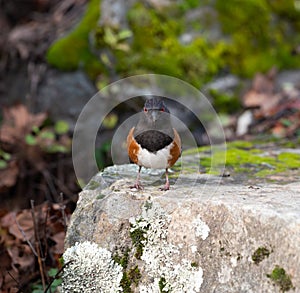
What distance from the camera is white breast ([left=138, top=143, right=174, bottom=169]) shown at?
2.88 meters

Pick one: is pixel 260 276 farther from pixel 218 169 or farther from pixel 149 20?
pixel 149 20

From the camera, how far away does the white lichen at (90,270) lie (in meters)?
2.62

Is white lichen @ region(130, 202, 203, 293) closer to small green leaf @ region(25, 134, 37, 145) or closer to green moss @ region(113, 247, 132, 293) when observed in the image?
green moss @ region(113, 247, 132, 293)

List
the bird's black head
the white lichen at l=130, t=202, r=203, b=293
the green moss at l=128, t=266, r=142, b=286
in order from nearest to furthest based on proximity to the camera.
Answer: the white lichen at l=130, t=202, r=203, b=293, the green moss at l=128, t=266, r=142, b=286, the bird's black head

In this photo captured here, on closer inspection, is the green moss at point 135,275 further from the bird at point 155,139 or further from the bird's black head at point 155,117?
the bird's black head at point 155,117

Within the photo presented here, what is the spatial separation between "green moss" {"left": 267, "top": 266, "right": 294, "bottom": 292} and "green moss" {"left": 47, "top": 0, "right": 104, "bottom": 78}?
4.36 metres

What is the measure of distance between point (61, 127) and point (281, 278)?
14.5ft

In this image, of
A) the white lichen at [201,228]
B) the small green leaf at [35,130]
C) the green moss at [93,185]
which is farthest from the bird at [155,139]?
the small green leaf at [35,130]

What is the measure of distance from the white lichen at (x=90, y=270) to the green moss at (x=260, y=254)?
765 mm

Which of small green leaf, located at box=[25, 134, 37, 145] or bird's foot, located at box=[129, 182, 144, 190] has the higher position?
small green leaf, located at box=[25, 134, 37, 145]

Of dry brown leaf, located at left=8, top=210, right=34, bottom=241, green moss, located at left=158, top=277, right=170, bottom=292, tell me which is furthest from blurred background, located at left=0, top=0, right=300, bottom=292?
green moss, located at left=158, top=277, right=170, bottom=292

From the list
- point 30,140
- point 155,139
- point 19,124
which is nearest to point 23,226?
point 155,139

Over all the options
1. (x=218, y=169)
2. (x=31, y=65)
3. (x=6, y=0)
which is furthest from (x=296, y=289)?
(x=6, y=0)

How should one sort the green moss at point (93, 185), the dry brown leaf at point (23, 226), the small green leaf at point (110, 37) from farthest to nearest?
1. the small green leaf at point (110, 37)
2. the dry brown leaf at point (23, 226)
3. the green moss at point (93, 185)
